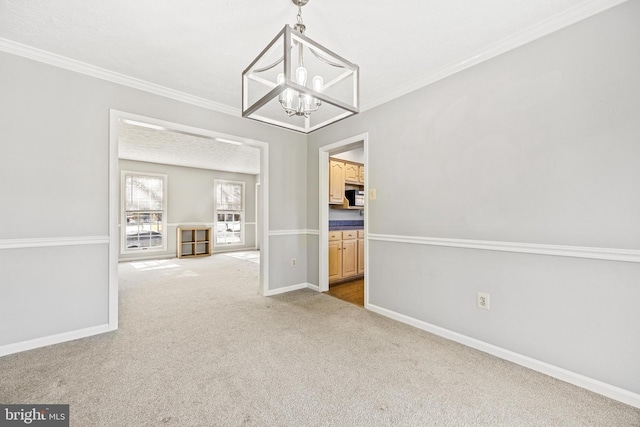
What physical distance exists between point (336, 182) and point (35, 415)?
399 centimetres

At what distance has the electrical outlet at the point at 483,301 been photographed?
86.8 inches

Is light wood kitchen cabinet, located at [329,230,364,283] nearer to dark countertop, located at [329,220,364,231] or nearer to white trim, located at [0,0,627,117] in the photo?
dark countertop, located at [329,220,364,231]

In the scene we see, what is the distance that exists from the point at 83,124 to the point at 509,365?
13.5 ft

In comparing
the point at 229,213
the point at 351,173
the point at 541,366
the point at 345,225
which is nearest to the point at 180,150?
the point at 229,213

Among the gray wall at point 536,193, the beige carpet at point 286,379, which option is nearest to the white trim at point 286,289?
the beige carpet at point 286,379

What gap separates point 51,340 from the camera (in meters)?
2.31

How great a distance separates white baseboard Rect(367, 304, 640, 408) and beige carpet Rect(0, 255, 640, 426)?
2.3 inches

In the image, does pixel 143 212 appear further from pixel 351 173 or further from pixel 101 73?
pixel 351 173

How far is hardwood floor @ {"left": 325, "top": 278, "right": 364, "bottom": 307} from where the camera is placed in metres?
3.55

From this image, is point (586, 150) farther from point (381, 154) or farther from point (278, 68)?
point (278, 68)

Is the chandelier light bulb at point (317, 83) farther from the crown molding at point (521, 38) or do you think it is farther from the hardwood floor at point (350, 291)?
the hardwood floor at point (350, 291)

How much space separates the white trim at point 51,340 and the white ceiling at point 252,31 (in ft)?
7.80

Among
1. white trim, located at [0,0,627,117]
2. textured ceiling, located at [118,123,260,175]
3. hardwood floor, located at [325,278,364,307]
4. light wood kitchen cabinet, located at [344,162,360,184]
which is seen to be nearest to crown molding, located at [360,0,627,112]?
white trim, located at [0,0,627,117]

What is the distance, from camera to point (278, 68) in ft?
7.90
